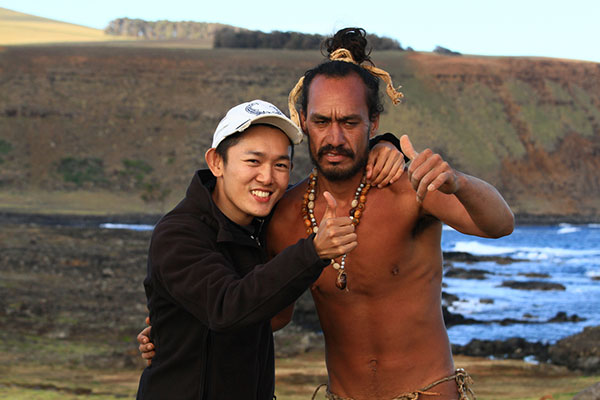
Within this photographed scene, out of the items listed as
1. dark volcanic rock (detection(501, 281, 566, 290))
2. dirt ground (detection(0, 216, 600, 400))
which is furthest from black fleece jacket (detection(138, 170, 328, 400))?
dark volcanic rock (detection(501, 281, 566, 290))

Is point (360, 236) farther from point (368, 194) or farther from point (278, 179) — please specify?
point (278, 179)

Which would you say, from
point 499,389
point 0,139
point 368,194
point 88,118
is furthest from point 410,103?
point 368,194

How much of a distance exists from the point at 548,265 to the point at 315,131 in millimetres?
27042

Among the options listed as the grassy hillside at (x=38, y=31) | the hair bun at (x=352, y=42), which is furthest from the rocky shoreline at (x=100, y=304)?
the grassy hillside at (x=38, y=31)

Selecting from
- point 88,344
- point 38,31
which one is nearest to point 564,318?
point 88,344

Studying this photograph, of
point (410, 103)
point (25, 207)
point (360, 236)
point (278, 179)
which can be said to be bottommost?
point (25, 207)

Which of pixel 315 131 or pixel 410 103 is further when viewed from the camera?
pixel 410 103

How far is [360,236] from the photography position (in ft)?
12.2

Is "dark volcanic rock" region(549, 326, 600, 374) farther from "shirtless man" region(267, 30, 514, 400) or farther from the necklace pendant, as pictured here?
the necklace pendant

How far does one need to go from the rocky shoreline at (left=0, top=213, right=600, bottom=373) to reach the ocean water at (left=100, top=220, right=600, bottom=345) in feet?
1.80

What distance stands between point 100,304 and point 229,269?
46.9ft

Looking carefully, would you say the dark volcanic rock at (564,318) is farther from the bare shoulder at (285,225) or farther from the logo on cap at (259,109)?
the logo on cap at (259,109)

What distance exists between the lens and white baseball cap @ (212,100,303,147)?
2930 mm

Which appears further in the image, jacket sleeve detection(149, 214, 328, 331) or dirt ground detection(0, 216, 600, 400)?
dirt ground detection(0, 216, 600, 400)
